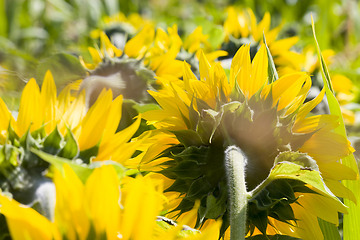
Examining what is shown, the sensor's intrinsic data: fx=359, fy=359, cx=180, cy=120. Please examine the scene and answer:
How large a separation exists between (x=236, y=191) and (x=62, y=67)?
1.40 ft

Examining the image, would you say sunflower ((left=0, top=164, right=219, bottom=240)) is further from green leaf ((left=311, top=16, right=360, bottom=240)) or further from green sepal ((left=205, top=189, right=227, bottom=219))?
green leaf ((left=311, top=16, right=360, bottom=240))

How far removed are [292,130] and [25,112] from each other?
26 centimetres

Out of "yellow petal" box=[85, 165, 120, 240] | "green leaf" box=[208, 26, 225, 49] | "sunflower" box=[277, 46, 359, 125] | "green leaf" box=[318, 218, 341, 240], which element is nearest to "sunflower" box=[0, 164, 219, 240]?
"yellow petal" box=[85, 165, 120, 240]

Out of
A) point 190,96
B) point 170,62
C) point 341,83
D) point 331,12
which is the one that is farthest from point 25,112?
point 331,12

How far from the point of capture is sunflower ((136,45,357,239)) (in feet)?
1.11

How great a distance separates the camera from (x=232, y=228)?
11.8 inches

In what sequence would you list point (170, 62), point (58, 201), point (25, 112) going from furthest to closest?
1. point (170, 62)
2. point (25, 112)
3. point (58, 201)

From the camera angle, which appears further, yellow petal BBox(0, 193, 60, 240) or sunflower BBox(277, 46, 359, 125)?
sunflower BBox(277, 46, 359, 125)

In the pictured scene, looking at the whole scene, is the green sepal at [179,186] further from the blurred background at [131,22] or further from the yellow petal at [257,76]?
the blurred background at [131,22]

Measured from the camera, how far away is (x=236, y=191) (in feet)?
1.02

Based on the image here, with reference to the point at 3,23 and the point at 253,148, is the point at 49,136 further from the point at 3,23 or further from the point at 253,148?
the point at 3,23

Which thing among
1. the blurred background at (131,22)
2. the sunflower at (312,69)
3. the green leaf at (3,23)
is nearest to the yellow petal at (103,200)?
the sunflower at (312,69)

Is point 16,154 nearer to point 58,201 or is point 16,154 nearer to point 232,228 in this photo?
point 58,201

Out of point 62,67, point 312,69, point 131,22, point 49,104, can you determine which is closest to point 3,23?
point 131,22
